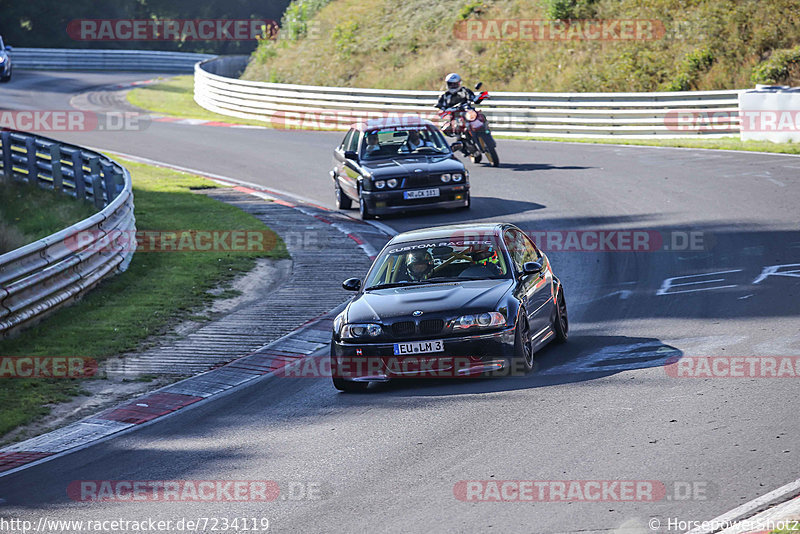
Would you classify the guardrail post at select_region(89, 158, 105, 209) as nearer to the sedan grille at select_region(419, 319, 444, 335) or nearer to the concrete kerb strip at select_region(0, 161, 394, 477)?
the concrete kerb strip at select_region(0, 161, 394, 477)

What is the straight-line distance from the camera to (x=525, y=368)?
9.98 m

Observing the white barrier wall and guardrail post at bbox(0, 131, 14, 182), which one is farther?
guardrail post at bbox(0, 131, 14, 182)

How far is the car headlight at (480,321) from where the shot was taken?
970cm

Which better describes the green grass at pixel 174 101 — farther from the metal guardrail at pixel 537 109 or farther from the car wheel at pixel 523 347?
the car wheel at pixel 523 347

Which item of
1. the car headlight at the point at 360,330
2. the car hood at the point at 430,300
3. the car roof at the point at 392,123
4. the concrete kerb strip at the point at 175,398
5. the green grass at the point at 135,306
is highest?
the car roof at the point at 392,123

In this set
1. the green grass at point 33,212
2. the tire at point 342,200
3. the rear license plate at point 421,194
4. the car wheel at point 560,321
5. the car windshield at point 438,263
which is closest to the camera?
the car windshield at point 438,263

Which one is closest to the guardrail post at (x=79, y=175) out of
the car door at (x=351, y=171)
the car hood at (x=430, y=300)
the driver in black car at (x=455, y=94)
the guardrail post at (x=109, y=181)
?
the guardrail post at (x=109, y=181)

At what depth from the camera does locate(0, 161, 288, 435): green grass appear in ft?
35.6

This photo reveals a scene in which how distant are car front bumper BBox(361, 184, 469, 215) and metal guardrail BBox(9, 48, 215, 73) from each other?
47974 mm

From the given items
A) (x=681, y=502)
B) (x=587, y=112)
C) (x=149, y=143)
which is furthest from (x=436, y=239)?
(x=149, y=143)

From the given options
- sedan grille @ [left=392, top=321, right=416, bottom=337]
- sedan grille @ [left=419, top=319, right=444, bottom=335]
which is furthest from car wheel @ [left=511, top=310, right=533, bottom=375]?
sedan grille @ [left=392, top=321, right=416, bottom=337]

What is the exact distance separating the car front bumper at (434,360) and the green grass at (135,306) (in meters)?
2.98

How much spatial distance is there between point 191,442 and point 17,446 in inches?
64.5

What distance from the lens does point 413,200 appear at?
1948 cm
